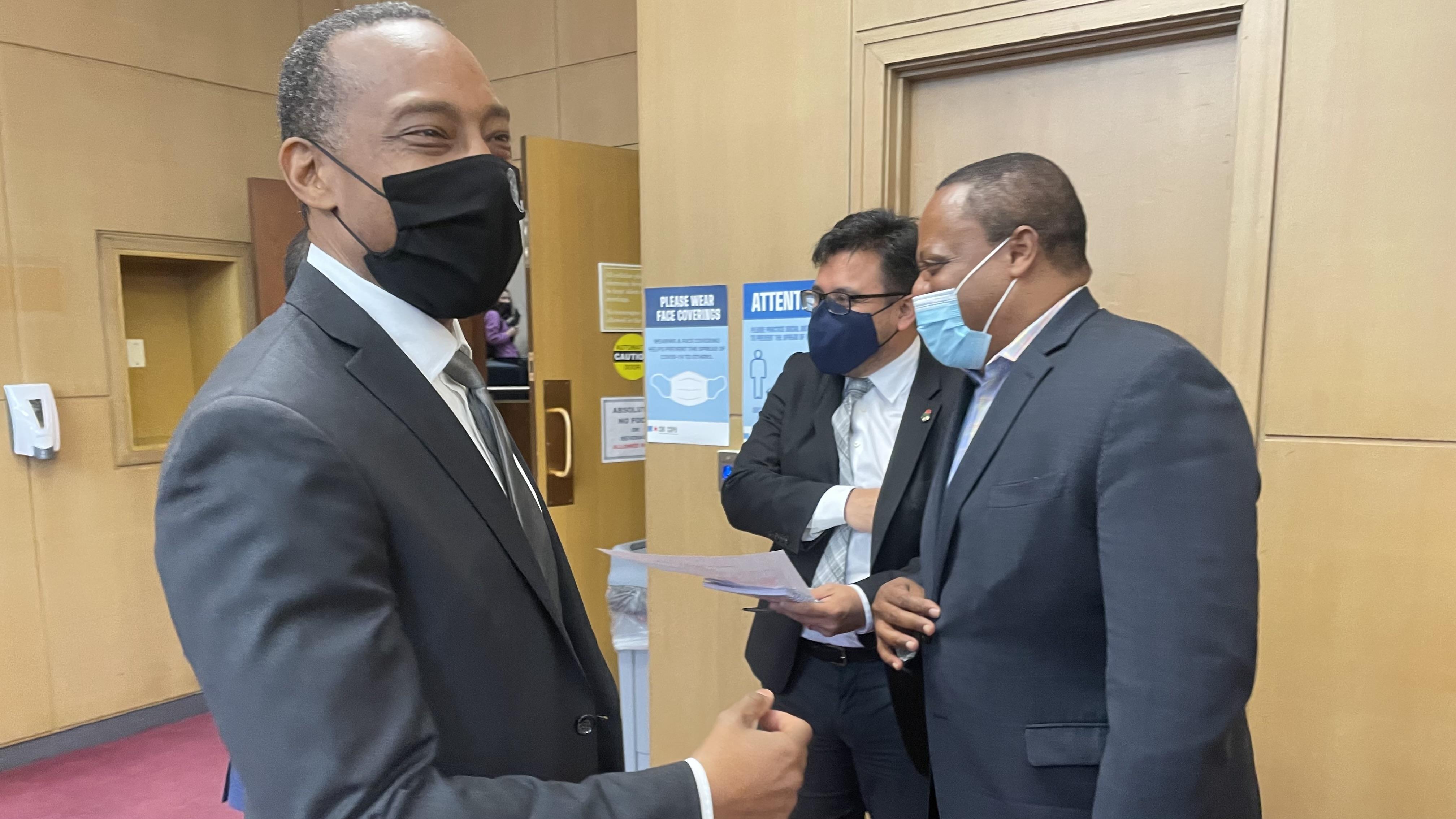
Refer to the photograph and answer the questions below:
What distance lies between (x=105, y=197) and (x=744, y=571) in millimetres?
3677

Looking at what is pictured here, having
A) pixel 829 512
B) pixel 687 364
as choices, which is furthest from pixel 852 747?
pixel 687 364

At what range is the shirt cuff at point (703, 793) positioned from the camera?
0.79 metres

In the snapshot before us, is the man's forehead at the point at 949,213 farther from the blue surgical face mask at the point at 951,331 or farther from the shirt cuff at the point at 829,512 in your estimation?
the shirt cuff at the point at 829,512

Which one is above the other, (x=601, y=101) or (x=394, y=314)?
(x=601, y=101)

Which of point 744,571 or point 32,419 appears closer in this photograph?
point 744,571

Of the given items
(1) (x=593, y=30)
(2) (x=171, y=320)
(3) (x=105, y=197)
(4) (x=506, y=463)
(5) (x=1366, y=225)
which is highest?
(1) (x=593, y=30)

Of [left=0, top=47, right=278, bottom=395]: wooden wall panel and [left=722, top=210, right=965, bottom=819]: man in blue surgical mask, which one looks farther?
[left=0, top=47, right=278, bottom=395]: wooden wall panel

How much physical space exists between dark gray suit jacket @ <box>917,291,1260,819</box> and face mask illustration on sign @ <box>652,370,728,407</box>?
139cm

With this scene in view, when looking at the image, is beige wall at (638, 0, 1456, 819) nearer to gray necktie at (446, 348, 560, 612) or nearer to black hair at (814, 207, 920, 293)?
black hair at (814, 207, 920, 293)

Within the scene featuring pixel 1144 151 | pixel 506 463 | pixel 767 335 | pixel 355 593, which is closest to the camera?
pixel 355 593

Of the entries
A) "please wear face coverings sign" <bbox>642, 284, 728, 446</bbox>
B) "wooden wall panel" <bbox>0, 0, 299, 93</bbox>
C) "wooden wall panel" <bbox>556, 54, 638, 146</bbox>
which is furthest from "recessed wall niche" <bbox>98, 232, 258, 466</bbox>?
"please wear face coverings sign" <bbox>642, 284, 728, 446</bbox>

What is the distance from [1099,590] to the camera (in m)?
1.25

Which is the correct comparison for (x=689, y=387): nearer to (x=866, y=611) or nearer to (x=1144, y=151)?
(x=866, y=611)

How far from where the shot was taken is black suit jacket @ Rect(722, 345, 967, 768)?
174 cm
